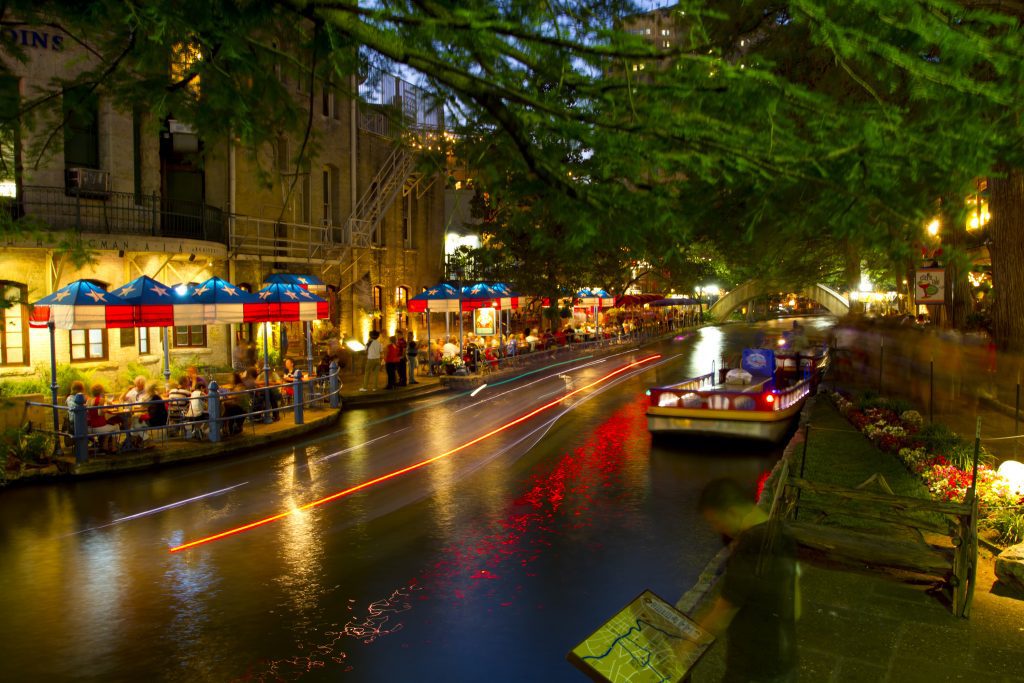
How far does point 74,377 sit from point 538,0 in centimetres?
1828

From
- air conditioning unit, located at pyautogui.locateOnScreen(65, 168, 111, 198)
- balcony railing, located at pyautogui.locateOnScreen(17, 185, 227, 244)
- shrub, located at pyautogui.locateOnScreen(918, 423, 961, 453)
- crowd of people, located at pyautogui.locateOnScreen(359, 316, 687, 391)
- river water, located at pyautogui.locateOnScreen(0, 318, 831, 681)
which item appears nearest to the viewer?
river water, located at pyautogui.locateOnScreen(0, 318, 831, 681)

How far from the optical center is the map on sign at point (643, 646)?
4352mm

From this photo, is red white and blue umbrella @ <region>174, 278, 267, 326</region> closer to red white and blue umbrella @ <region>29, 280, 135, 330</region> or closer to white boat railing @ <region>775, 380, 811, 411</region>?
red white and blue umbrella @ <region>29, 280, 135, 330</region>

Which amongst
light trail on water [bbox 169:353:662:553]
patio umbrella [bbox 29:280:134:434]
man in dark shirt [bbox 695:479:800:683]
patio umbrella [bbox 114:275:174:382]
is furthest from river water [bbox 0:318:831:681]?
patio umbrella [bbox 114:275:174:382]

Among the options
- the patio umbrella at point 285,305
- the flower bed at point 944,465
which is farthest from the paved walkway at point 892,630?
the patio umbrella at point 285,305

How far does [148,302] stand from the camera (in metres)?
15.8

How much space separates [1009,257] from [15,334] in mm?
23701

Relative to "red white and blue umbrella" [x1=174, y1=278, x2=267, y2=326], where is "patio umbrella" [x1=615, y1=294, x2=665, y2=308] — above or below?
above

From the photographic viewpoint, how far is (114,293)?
15.9 metres

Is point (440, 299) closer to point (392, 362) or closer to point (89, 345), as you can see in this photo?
point (392, 362)

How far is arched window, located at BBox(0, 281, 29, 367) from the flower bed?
19.7 meters

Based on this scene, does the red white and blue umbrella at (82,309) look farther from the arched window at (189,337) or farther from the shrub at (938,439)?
the shrub at (938,439)

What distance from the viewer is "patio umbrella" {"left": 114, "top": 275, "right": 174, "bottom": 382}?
51.5 ft

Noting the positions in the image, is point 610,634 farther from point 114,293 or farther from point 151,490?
point 114,293
